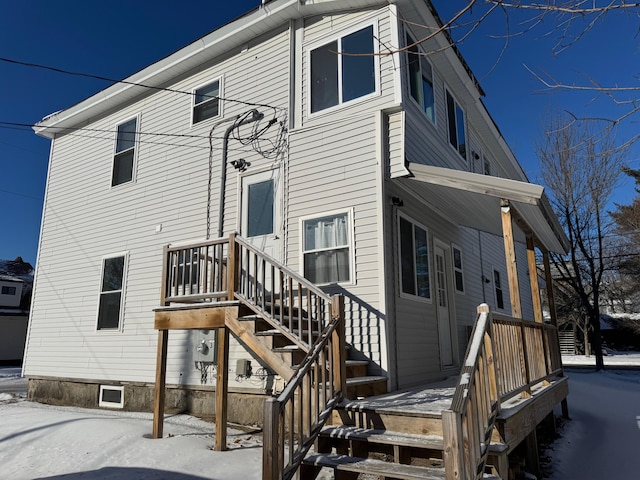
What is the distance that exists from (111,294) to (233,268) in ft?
15.4

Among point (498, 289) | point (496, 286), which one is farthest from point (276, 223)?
point (498, 289)

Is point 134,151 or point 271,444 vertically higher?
point 134,151

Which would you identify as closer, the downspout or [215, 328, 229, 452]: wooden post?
[215, 328, 229, 452]: wooden post

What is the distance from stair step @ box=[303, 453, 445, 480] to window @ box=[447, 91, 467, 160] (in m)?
7.22

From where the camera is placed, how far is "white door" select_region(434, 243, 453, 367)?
771 cm

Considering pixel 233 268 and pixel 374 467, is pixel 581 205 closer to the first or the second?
pixel 233 268

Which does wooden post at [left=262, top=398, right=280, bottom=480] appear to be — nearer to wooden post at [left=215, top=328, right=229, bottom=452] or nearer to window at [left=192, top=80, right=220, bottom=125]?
wooden post at [left=215, top=328, right=229, bottom=452]

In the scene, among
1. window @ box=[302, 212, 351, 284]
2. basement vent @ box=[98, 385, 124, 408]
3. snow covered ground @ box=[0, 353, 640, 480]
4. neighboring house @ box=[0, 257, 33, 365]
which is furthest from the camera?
neighboring house @ box=[0, 257, 33, 365]

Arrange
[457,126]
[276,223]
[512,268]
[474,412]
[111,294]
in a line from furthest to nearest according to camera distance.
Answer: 1. [457,126]
2. [111,294]
3. [276,223]
4. [512,268]
5. [474,412]

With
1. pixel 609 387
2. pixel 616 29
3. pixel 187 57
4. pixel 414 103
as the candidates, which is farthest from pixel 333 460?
pixel 609 387

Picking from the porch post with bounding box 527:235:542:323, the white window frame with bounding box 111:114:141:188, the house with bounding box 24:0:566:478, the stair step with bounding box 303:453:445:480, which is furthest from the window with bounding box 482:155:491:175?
the stair step with bounding box 303:453:445:480

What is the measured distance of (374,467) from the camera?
3465 mm

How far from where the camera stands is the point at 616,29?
12.0ft

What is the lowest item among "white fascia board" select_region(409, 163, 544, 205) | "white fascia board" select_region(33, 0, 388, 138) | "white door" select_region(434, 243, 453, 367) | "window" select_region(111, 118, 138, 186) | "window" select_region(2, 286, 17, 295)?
"white door" select_region(434, 243, 453, 367)
